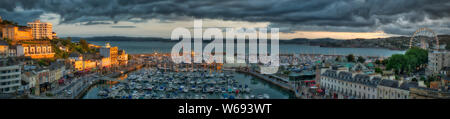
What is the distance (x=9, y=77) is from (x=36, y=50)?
819 inches

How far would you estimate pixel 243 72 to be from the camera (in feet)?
119

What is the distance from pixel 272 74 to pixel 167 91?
12.0 metres

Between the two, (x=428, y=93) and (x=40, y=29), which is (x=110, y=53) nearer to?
(x=40, y=29)

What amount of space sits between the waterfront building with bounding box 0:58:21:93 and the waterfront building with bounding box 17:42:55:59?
1831 centimetres

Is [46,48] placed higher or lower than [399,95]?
higher

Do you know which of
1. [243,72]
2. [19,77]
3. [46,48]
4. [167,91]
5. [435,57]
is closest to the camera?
[19,77]

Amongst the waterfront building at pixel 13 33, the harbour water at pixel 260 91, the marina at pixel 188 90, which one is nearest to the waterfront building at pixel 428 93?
the marina at pixel 188 90

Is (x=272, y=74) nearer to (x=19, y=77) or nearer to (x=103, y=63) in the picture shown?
(x=19, y=77)

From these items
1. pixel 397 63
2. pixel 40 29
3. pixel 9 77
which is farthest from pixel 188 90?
pixel 40 29

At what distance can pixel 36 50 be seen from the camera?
37219 mm

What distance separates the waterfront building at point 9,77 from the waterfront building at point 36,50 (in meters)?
18.3

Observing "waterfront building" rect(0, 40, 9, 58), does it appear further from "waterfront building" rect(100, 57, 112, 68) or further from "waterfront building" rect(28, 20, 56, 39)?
"waterfront building" rect(28, 20, 56, 39)
